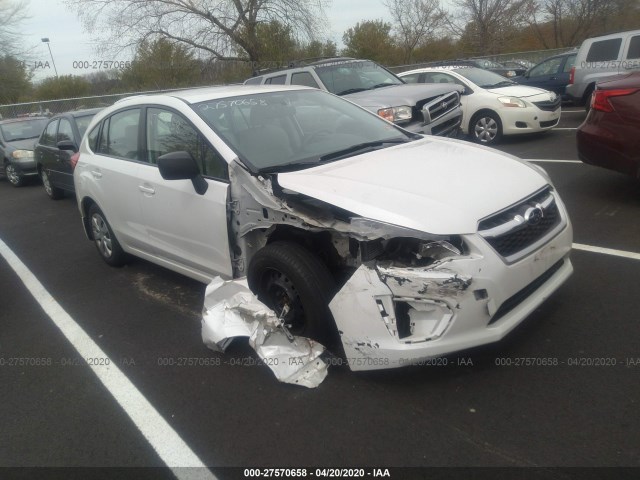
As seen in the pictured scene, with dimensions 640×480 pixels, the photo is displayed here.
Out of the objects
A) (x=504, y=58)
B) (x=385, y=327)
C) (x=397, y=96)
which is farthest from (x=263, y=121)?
(x=504, y=58)

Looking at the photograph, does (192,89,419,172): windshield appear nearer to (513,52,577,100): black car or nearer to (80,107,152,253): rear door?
(80,107,152,253): rear door

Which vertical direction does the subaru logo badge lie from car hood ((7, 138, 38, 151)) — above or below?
below

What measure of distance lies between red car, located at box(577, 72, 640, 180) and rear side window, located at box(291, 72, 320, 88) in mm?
4459

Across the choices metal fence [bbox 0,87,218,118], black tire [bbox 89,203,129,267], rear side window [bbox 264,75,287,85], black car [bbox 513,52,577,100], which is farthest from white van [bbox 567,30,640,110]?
metal fence [bbox 0,87,218,118]

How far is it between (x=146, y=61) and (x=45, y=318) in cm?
2105

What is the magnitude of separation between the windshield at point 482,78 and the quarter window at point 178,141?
7.73 metres

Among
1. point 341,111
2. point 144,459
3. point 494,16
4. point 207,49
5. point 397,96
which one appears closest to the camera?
point 144,459

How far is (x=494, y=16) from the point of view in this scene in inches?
1203

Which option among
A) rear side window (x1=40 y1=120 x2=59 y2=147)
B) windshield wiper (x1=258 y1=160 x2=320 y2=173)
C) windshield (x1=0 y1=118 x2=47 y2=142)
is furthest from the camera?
windshield (x1=0 y1=118 x2=47 y2=142)

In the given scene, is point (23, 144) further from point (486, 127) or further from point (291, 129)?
point (291, 129)

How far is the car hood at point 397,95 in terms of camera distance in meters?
7.58

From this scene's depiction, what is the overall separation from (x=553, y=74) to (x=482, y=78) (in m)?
5.20

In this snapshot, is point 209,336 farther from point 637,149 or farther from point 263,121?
point 637,149

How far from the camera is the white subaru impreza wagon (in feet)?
9.13
